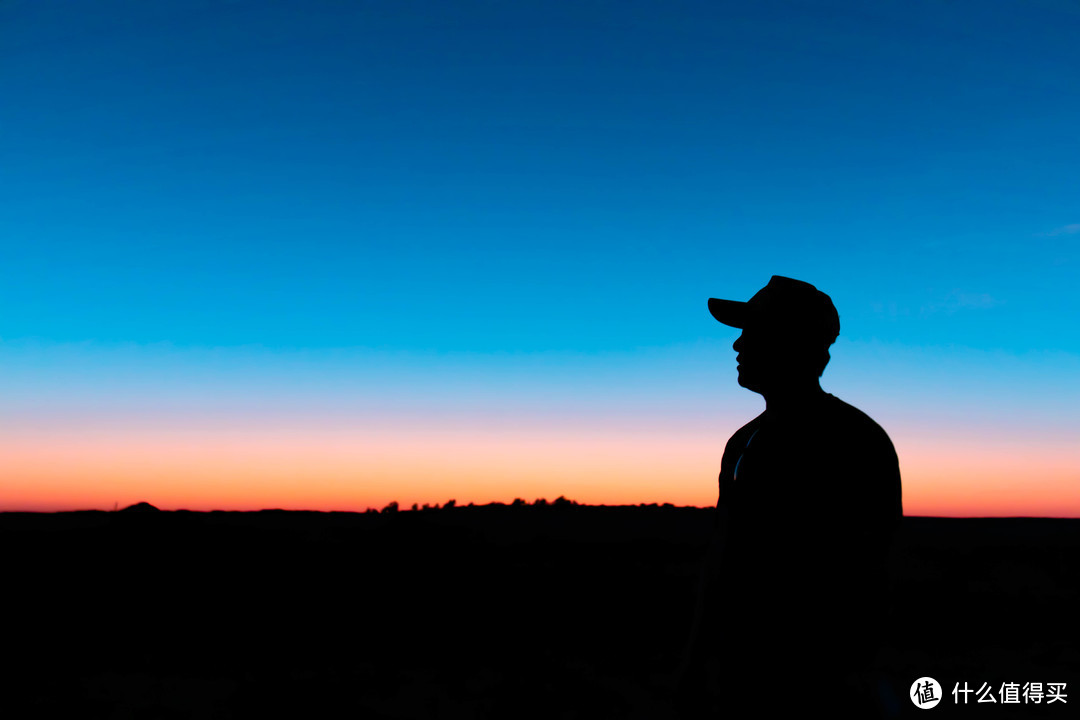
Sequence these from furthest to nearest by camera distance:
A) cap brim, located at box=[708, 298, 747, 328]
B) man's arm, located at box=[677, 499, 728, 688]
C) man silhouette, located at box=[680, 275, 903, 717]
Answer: cap brim, located at box=[708, 298, 747, 328], man's arm, located at box=[677, 499, 728, 688], man silhouette, located at box=[680, 275, 903, 717]

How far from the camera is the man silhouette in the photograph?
2014 millimetres

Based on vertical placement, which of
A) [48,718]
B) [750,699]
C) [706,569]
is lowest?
[48,718]

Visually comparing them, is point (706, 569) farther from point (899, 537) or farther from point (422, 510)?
point (422, 510)

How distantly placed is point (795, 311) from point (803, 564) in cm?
76

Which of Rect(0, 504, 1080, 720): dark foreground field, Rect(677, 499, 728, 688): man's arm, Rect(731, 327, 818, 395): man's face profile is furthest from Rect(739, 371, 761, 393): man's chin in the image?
Rect(0, 504, 1080, 720): dark foreground field

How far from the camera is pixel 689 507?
35781 millimetres

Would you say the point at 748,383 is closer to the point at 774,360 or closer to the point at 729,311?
the point at 774,360

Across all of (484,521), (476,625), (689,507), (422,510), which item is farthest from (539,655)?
(689,507)

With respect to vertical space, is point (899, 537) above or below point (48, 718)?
above

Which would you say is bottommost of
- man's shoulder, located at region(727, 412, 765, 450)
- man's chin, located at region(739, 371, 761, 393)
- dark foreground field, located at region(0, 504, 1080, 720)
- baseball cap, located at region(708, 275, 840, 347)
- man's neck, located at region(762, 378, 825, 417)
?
dark foreground field, located at region(0, 504, 1080, 720)

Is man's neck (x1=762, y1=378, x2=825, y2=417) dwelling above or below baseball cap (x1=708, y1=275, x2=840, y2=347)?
below

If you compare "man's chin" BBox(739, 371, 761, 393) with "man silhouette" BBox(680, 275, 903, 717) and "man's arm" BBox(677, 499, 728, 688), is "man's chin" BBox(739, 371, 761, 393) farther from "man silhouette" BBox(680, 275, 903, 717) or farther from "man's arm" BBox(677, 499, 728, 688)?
"man's arm" BBox(677, 499, 728, 688)

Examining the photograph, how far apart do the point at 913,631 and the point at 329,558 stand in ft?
34.6

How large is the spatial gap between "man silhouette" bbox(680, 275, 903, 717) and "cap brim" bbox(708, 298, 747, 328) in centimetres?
39
